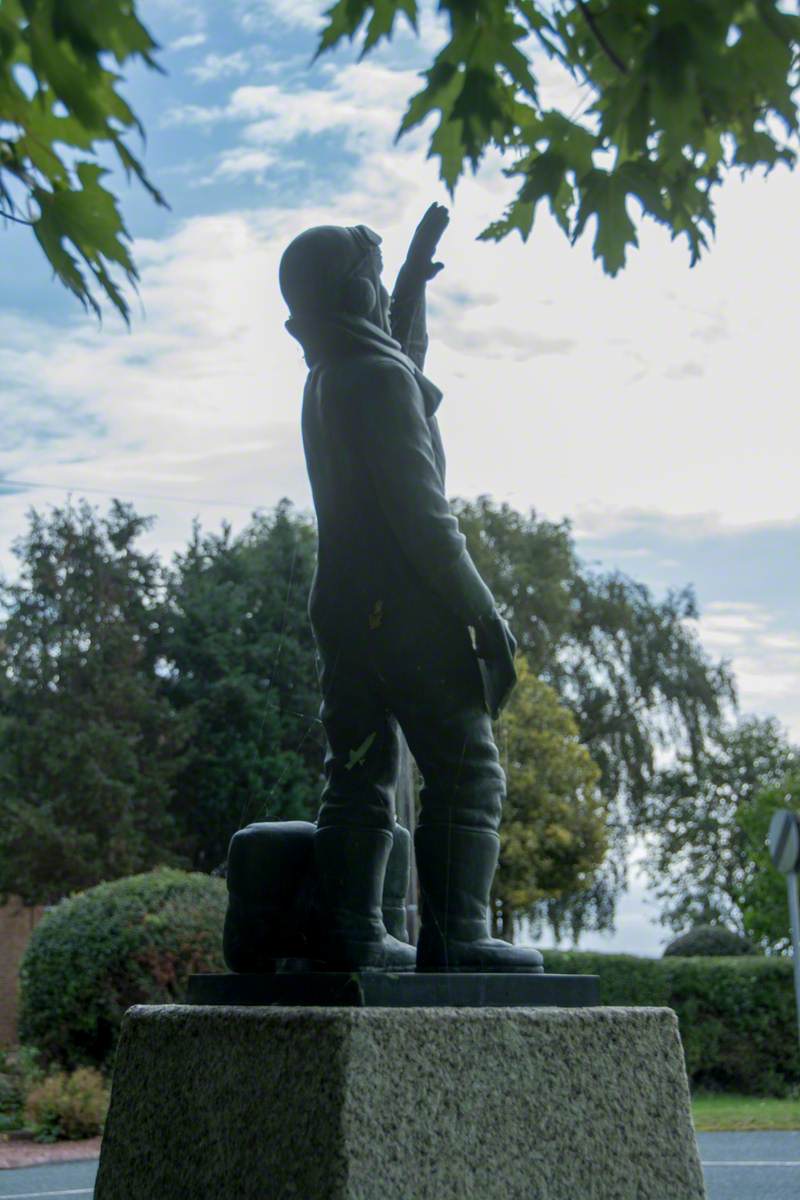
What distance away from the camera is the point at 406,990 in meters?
4.04

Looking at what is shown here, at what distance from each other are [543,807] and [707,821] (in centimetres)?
1086

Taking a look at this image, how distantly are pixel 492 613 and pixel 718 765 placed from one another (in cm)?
3805

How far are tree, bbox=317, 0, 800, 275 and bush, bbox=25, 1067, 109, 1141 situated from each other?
11.9m

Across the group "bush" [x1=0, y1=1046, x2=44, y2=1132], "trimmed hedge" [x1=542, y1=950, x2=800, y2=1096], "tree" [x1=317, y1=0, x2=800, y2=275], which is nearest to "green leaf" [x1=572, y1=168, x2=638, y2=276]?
"tree" [x1=317, y1=0, x2=800, y2=275]

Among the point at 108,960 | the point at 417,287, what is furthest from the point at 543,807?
the point at 417,287

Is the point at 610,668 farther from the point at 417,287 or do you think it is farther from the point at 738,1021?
the point at 417,287

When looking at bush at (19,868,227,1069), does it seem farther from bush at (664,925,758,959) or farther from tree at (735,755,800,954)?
tree at (735,755,800,954)

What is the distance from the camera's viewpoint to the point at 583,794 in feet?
109

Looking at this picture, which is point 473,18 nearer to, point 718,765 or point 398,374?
point 398,374

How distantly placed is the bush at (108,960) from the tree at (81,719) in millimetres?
13252

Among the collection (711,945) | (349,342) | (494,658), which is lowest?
(494,658)

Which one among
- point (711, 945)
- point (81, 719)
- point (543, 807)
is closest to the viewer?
point (711, 945)

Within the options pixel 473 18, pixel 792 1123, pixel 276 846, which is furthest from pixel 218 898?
pixel 473 18

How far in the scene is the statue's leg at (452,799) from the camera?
4.34 meters
